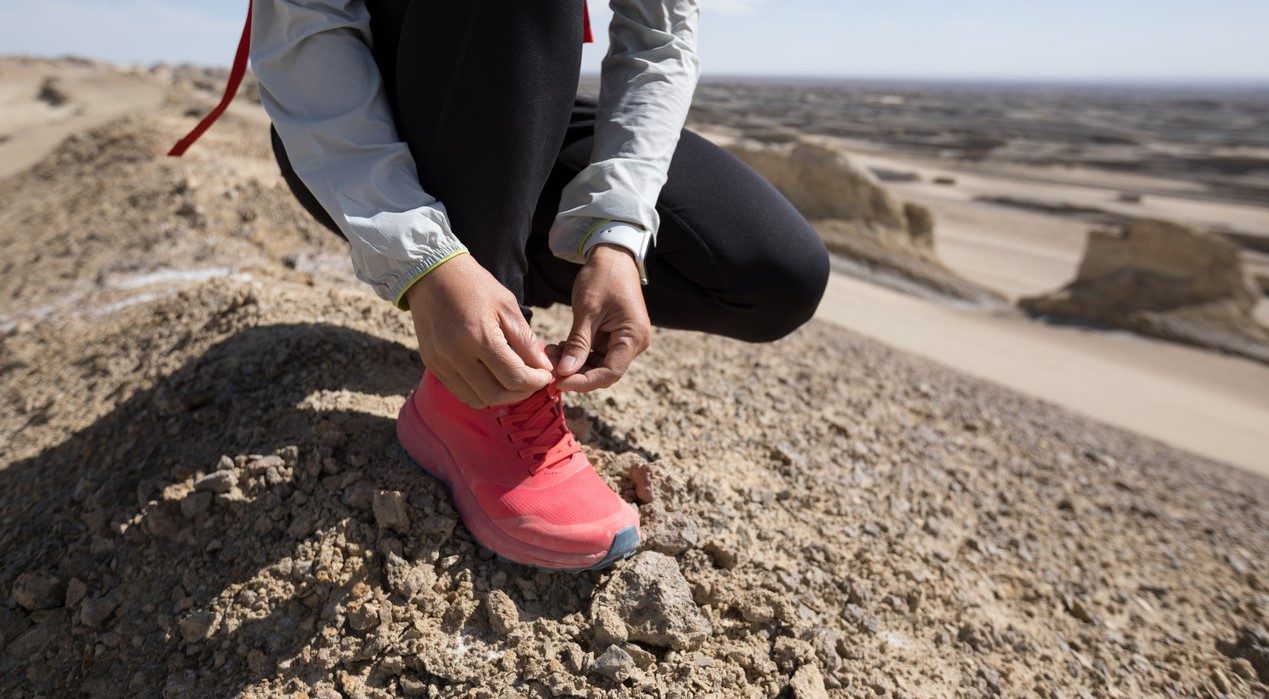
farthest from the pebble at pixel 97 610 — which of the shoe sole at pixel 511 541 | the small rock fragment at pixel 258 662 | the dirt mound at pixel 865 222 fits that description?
the dirt mound at pixel 865 222

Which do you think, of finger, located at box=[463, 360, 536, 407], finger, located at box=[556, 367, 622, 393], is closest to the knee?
finger, located at box=[556, 367, 622, 393]

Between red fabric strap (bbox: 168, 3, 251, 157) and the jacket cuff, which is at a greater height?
red fabric strap (bbox: 168, 3, 251, 157)

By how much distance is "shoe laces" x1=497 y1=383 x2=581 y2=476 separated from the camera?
1.22 m

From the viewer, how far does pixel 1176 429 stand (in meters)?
4.32

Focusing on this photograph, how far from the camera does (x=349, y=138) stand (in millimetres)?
1094

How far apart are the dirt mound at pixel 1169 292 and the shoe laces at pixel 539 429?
6364mm

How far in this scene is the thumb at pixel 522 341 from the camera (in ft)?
3.35

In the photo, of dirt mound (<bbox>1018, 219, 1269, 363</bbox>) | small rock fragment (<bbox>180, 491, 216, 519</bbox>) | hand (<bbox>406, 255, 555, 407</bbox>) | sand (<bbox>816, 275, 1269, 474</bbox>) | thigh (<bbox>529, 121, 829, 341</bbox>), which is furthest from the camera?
dirt mound (<bbox>1018, 219, 1269, 363</bbox>)

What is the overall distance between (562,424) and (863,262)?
19.9 ft

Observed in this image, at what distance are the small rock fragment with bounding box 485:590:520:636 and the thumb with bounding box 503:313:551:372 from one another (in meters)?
0.38

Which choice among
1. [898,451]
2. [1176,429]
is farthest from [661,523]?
[1176,429]

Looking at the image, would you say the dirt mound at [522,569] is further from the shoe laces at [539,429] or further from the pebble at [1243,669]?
the shoe laces at [539,429]

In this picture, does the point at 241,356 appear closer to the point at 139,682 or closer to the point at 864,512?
the point at 139,682

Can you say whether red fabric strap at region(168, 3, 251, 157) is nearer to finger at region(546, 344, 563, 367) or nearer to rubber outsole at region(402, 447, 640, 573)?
finger at region(546, 344, 563, 367)
